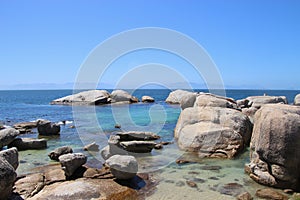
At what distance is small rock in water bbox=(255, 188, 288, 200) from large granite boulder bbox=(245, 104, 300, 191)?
579mm

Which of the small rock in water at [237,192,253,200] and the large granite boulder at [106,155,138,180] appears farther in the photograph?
the large granite boulder at [106,155,138,180]

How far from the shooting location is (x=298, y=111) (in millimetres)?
9156

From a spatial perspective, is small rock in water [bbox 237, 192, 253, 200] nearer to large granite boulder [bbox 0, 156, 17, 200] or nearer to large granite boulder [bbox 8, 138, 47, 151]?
large granite boulder [bbox 0, 156, 17, 200]

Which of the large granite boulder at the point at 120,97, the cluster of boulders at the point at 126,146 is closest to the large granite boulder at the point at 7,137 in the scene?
the cluster of boulders at the point at 126,146

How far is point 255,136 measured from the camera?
995 centimetres

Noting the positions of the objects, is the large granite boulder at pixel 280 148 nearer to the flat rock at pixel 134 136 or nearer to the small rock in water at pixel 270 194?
the small rock in water at pixel 270 194

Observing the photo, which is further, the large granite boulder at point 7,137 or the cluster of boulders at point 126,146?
the large granite boulder at point 7,137

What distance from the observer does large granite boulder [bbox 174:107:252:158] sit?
12.4 m

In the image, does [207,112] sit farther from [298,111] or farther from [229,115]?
[298,111]

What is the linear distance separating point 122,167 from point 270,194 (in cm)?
454

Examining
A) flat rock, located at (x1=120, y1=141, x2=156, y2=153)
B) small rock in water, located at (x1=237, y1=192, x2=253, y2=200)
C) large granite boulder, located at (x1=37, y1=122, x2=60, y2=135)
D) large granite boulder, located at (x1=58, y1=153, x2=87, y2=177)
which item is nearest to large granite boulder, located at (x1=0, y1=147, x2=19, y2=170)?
large granite boulder, located at (x1=58, y1=153, x2=87, y2=177)

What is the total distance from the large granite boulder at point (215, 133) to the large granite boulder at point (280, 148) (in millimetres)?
3325

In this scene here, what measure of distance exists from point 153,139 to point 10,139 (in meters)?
7.83

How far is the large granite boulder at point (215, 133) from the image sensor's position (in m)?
12.4
